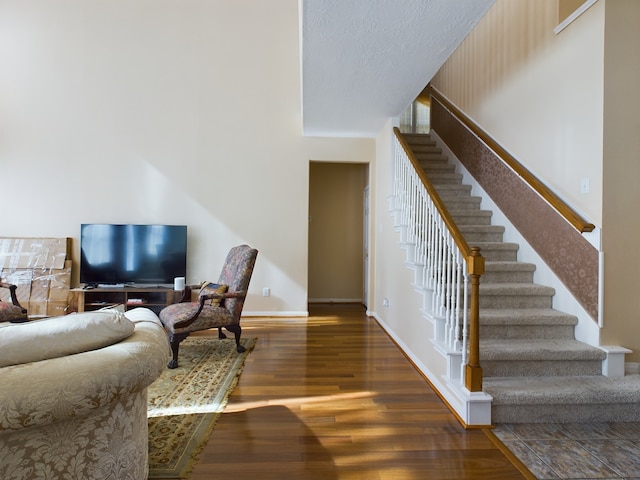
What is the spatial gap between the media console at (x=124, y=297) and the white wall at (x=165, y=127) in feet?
1.81

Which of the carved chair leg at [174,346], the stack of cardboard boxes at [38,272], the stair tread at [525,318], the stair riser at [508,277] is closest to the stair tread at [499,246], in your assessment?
the stair riser at [508,277]

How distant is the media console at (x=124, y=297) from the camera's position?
4941 millimetres

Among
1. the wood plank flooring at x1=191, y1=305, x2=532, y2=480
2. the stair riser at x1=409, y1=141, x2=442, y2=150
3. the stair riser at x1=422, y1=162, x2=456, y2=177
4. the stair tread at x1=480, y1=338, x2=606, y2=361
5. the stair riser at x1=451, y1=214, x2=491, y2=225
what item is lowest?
the wood plank flooring at x1=191, y1=305, x2=532, y2=480

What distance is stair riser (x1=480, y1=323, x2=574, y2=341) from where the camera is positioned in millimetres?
2996

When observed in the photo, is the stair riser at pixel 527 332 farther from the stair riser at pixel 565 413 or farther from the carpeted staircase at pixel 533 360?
the stair riser at pixel 565 413

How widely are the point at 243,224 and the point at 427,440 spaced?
13.0 ft

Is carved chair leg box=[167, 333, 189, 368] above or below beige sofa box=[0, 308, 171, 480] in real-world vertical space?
below

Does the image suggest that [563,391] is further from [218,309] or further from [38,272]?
[38,272]

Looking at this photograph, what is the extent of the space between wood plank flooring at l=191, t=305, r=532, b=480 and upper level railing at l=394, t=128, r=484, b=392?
440 mm

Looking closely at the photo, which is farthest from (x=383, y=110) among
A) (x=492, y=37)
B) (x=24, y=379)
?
(x=24, y=379)

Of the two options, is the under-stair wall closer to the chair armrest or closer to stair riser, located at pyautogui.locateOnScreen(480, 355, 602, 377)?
stair riser, located at pyautogui.locateOnScreen(480, 355, 602, 377)

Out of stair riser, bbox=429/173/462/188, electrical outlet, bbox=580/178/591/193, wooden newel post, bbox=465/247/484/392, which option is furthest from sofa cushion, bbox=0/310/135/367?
stair riser, bbox=429/173/462/188

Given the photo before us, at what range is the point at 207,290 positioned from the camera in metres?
4.09

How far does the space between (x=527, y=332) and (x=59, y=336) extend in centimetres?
314
